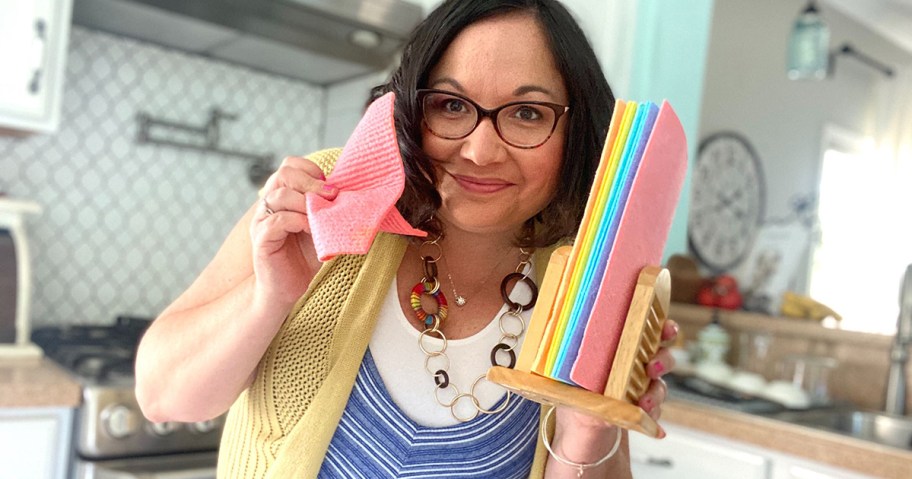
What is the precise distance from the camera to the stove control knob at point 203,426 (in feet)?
5.14

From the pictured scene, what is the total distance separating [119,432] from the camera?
145 centimetres

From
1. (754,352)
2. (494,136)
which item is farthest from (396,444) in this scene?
(754,352)

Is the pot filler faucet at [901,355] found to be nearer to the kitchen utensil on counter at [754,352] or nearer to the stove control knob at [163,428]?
the kitchen utensil on counter at [754,352]

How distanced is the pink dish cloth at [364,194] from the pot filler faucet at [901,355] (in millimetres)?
1697

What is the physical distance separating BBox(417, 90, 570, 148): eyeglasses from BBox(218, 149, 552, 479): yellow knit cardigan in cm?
14

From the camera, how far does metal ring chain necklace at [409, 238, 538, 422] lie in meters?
0.83

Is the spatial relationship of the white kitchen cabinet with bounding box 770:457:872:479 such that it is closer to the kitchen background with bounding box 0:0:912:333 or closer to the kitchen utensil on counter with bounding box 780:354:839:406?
the kitchen utensil on counter with bounding box 780:354:839:406

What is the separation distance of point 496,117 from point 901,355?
1636mm

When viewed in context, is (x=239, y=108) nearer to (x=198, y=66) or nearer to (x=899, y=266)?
(x=198, y=66)

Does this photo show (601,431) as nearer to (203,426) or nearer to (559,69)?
(559,69)

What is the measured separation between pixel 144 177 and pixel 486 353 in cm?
151

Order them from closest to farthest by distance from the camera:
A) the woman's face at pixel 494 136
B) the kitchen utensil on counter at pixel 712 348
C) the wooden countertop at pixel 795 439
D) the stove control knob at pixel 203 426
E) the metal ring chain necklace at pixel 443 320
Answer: the woman's face at pixel 494 136 → the metal ring chain necklace at pixel 443 320 → the wooden countertop at pixel 795 439 → the stove control knob at pixel 203 426 → the kitchen utensil on counter at pixel 712 348

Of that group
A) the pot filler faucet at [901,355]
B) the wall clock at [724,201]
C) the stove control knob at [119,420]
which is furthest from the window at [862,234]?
the stove control knob at [119,420]

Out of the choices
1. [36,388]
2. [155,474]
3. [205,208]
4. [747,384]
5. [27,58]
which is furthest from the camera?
[205,208]
